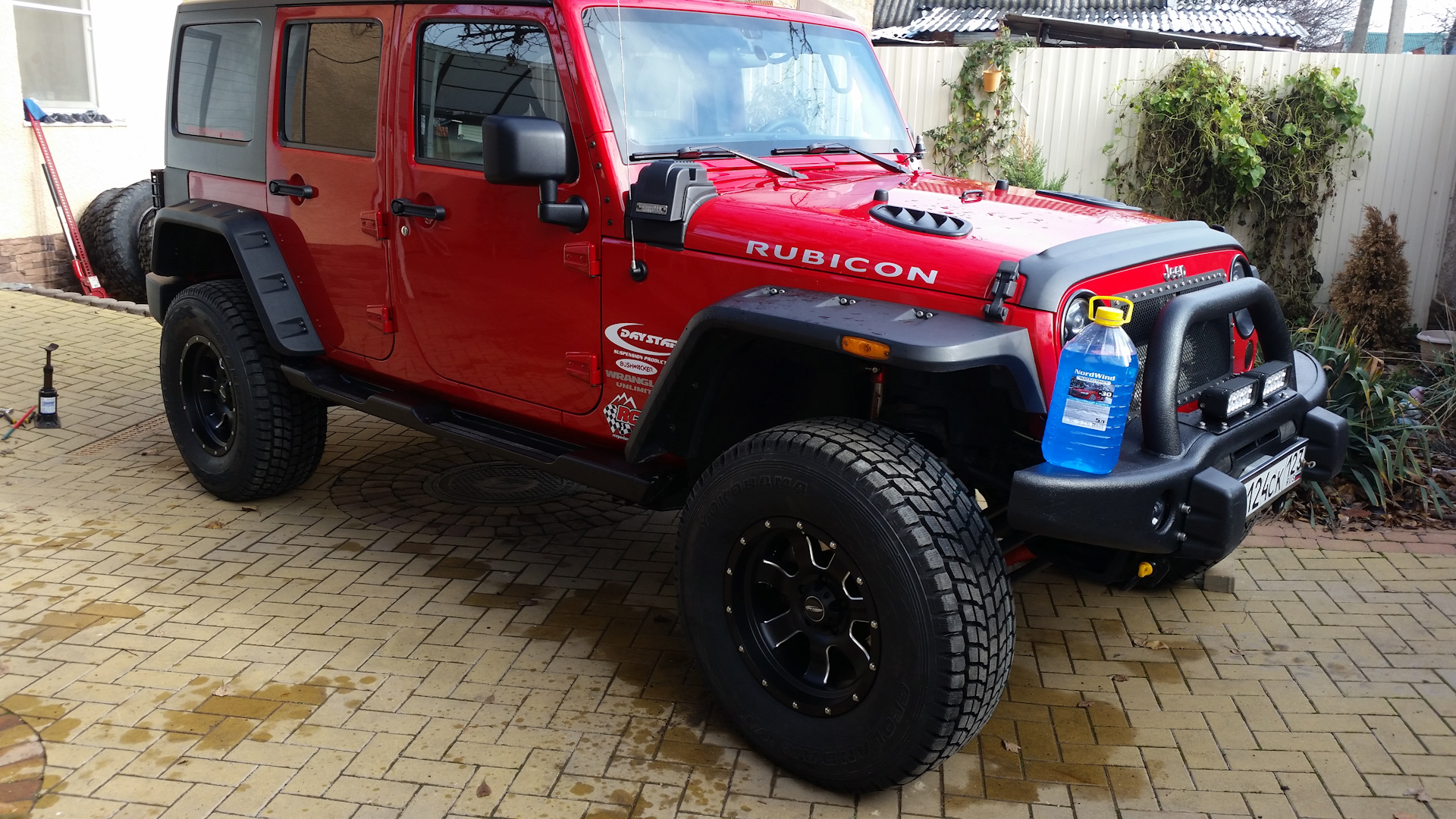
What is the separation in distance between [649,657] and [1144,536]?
5.73ft

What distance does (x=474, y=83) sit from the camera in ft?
12.0

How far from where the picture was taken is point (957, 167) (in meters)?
9.68

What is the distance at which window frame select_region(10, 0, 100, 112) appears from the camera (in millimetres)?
9078

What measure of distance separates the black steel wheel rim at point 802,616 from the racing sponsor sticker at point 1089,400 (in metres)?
0.64

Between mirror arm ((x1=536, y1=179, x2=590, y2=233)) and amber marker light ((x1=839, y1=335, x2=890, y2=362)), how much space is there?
3.54 feet

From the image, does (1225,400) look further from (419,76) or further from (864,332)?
(419,76)

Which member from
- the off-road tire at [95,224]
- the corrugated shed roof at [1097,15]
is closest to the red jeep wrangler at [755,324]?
the off-road tire at [95,224]

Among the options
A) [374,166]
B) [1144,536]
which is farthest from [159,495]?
[1144,536]

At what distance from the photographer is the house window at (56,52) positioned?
8961 mm

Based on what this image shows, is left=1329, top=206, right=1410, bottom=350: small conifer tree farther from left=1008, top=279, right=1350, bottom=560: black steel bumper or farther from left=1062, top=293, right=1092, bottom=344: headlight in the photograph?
left=1062, top=293, right=1092, bottom=344: headlight

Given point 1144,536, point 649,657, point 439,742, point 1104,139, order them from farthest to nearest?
point 1104,139
point 649,657
point 439,742
point 1144,536

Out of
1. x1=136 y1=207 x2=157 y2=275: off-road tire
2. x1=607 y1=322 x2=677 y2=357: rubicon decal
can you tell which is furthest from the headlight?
x1=136 y1=207 x2=157 y2=275: off-road tire

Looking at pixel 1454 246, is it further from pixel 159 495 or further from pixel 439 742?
pixel 159 495

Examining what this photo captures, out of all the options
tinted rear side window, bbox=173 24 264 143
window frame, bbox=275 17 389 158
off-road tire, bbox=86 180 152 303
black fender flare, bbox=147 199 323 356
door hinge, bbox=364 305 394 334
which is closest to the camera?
window frame, bbox=275 17 389 158
